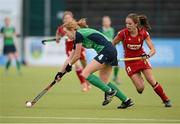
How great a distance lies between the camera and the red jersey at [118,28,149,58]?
14.3 metres

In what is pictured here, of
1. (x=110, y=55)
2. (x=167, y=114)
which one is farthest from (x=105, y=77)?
Answer: (x=167, y=114)

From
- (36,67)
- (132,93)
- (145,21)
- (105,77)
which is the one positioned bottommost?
(36,67)

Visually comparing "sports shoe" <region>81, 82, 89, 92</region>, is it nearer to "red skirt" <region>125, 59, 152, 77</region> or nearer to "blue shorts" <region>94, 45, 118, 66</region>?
"red skirt" <region>125, 59, 152, 77</region>

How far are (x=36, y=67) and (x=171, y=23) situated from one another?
6.99m

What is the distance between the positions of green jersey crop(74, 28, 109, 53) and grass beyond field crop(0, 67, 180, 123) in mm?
1121

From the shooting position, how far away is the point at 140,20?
14.2m

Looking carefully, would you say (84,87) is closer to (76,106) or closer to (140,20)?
(76,106)

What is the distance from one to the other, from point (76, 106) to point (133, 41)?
5.20ft

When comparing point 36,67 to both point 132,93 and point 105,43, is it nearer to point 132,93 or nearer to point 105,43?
point 132,93

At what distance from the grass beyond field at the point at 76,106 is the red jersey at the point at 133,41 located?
0.99 metres

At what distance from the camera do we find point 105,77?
14.2m

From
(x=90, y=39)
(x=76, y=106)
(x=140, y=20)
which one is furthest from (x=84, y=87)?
(x=90, y=39)

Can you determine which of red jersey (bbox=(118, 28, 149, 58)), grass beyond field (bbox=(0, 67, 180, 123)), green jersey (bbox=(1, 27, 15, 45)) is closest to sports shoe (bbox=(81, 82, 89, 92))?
grass beyond field (bbox=(0, 67, 180, 123))

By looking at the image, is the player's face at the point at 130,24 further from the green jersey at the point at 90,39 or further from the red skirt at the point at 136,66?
the red skirt at the point at 136,66
